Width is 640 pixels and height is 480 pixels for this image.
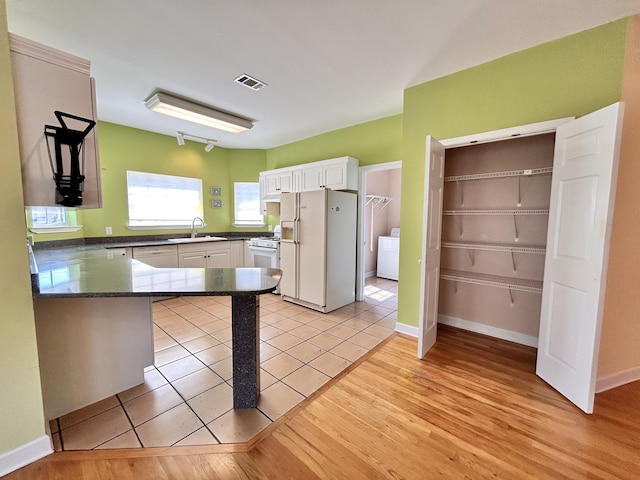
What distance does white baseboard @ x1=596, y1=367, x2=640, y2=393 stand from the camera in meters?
2.04

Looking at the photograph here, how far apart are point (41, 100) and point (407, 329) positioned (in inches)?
135

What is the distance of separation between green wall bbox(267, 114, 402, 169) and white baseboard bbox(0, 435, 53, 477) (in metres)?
4.01

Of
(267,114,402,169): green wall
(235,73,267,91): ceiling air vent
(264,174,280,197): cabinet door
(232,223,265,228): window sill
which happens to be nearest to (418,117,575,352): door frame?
(267,114,402,169): green wall

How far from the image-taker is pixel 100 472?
1.35 metres

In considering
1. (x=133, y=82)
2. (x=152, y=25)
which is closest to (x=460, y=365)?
(x=152, y=25)

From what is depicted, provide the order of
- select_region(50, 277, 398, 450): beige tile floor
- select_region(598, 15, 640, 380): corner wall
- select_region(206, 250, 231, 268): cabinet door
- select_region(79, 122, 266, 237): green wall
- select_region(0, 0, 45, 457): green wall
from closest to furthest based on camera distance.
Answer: select_region(0, 0, 45, 457): green wall, select_region(50, 277, 398, 450): beige tile floor, select_region(598, 15, 640, 380): corner wall, select_region(79, 122, 266, 237): green wall, select_region(206, 250, 231, 268): cabinet door

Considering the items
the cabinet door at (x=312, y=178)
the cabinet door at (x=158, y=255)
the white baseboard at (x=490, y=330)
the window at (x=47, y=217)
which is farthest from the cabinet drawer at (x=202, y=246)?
Answer: the white baseboard at (x=490, y=330)

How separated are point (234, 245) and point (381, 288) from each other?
286 cm

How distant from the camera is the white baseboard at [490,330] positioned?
2.69 meters

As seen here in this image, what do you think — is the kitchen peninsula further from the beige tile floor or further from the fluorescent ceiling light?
the fluorescent ceiling light

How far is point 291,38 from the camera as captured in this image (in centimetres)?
205

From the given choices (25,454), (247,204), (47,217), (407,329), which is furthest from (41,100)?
(247,204)

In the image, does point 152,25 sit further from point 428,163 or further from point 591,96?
point 591,96

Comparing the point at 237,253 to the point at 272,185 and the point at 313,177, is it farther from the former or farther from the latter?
the point at 313,177
